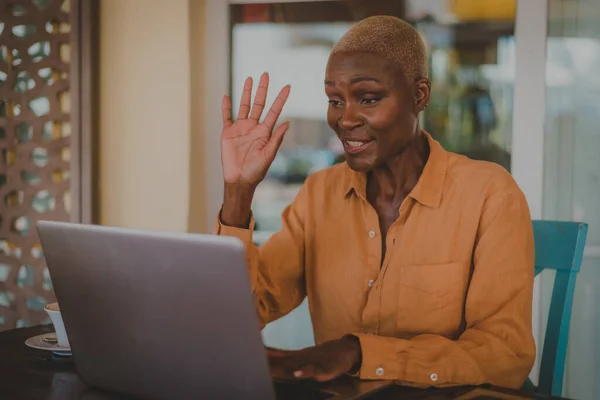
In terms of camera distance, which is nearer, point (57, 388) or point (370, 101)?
point (57, 388)

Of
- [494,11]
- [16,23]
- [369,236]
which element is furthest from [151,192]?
[369,236]

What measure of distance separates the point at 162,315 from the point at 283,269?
0.75 m

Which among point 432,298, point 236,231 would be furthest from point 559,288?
point 236,231

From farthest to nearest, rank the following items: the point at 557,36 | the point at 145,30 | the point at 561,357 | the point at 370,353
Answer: the point at 145,30
the point at 557,36
the point at 561,357
the point at 370,353

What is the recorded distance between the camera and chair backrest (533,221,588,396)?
163 centimetres

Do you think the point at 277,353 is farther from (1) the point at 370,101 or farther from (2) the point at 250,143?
(1) the point at 370,101

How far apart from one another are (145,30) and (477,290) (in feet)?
7.68

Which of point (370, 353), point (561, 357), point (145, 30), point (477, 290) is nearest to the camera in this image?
point (370, 353)

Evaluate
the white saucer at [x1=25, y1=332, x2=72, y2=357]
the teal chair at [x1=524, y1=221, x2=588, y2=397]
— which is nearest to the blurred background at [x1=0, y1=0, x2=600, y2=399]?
the teal chair at [x1=524, y1=221, x2=588, y2=397]

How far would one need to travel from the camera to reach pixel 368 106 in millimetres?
1613

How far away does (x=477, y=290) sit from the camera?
1495 millimetres

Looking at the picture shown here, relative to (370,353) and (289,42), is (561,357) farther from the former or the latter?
(289,42)

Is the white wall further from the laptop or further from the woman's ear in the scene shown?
the laptop

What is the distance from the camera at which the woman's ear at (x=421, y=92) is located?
167 cm
